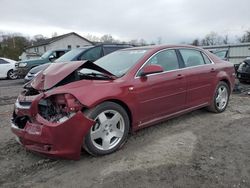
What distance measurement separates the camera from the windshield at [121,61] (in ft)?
16.2

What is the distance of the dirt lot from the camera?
11.6ft

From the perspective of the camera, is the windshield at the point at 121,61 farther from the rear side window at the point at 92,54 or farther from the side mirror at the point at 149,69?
the rear side window at the point at 92,54

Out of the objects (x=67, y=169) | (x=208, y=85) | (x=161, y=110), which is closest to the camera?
(x=67, y=169)

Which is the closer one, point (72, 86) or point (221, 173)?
point (221, 173)

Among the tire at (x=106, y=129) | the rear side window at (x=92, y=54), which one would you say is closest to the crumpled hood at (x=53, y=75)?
the tire at (x=106, y=129)

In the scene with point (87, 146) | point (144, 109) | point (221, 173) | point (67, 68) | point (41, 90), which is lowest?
point (221, 173)

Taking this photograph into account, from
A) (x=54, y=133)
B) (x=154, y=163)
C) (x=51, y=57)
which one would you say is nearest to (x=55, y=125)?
(x=54, y=133)

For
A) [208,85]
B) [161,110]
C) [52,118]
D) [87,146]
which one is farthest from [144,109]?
[208,85]

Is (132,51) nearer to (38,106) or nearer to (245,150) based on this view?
(38,106)

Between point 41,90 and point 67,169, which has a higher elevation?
point 41,90

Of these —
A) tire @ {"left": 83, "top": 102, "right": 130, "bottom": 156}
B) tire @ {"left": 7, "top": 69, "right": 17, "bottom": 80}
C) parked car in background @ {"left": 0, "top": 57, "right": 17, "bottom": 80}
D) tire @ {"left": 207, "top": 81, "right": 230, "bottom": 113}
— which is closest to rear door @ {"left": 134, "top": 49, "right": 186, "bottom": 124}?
tire @ {"left": 83, "top": 102, "right": 130, "bottom": 156}

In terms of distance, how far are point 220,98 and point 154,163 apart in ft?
10.8

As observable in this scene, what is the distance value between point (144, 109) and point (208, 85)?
2020 millimetres

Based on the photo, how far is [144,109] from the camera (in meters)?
4.79
